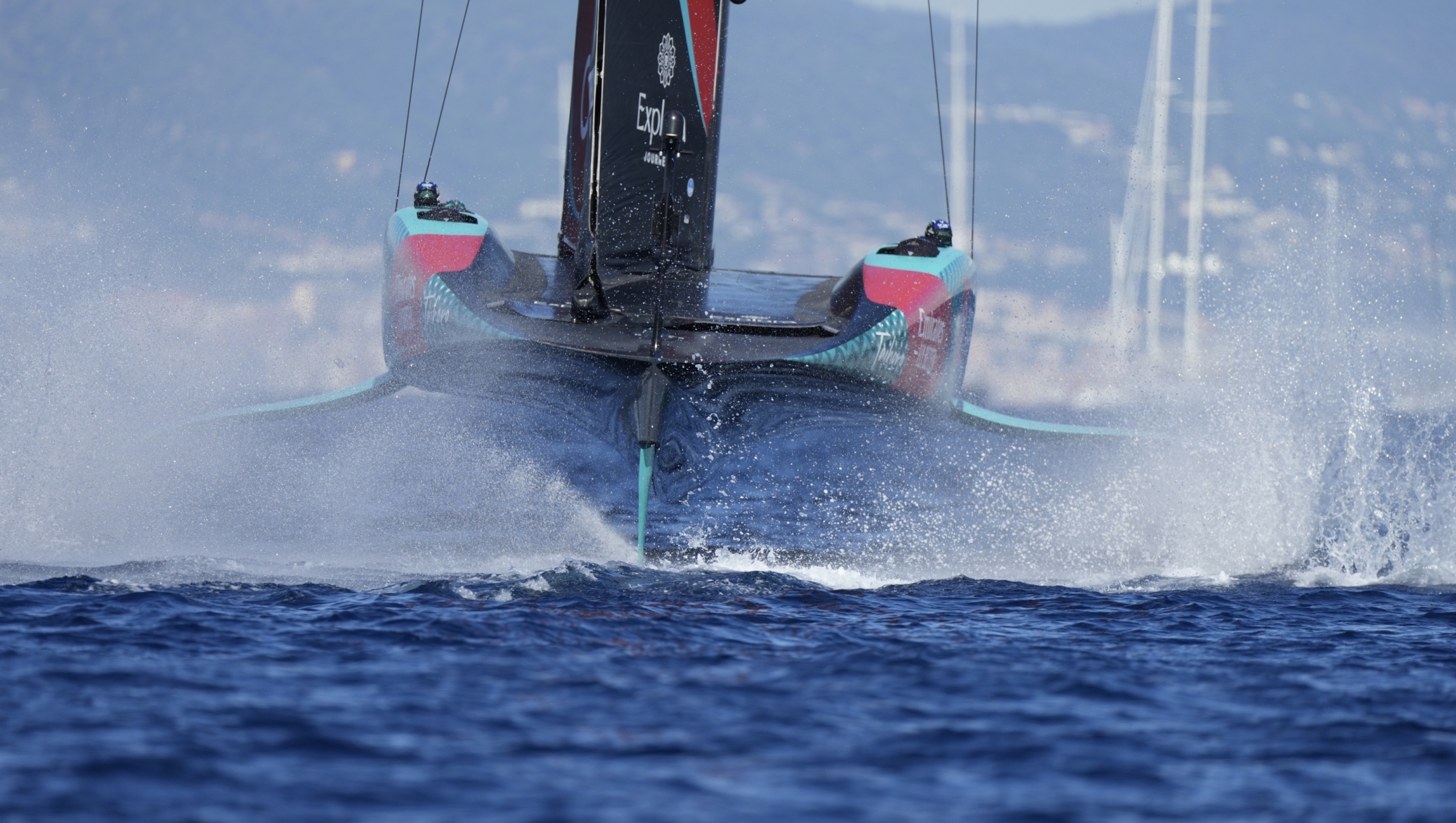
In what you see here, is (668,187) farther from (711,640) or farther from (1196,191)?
(1196,191)

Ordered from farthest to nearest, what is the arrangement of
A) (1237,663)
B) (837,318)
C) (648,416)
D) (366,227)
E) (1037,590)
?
(366,227), (837,318), (648,416), (1037,590), (1237,663)

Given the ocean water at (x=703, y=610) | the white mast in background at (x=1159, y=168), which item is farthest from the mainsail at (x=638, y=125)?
the white mast in background at (x=1159, y=168)

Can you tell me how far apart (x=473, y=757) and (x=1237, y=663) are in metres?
2.41

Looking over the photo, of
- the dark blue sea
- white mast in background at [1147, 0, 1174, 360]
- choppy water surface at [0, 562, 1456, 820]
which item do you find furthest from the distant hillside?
choppy water surface at [0, 562, 1456, 820]

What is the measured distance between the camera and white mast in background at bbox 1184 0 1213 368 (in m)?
25.2

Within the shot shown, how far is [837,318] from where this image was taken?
7219 mm

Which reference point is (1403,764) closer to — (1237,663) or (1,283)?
(1237,663)

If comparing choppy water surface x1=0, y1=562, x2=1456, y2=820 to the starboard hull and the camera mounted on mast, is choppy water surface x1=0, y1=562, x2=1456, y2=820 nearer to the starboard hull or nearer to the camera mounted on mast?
the starboard hull

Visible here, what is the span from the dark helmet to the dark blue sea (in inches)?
42.6

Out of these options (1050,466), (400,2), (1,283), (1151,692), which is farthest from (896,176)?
(1151,692)

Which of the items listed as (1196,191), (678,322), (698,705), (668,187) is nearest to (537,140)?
(1196,191)

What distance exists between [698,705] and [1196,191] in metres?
26.0

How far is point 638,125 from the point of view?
7.72 meters

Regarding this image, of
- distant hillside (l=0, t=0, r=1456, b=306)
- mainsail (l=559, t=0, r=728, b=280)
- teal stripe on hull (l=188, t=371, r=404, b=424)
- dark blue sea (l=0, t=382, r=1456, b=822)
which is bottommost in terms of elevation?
dark blue sea (l=0, t=382, r=1456, b=822)
